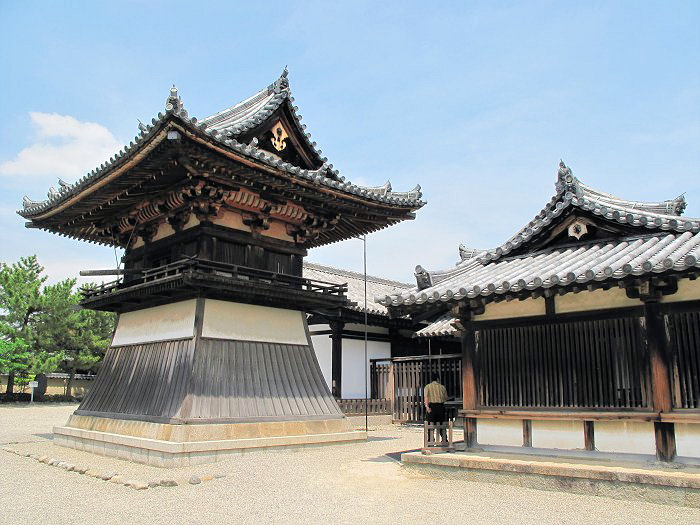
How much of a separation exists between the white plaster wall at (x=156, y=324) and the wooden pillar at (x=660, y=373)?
32.4ft

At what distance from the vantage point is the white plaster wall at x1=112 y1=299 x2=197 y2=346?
14.4 meters

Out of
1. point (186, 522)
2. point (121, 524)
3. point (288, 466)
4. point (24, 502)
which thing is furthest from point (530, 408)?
point (24, 502)

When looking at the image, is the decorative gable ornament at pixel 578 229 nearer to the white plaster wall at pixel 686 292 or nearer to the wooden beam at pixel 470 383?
the white plaster wall at pixel 686 292

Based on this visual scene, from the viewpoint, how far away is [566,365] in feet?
31.1

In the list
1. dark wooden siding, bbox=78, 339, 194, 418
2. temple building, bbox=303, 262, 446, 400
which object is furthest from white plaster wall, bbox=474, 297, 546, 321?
temple building, bbox=303, 262, 446, 400

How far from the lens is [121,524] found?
735 cm

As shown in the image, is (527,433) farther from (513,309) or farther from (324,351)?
(324,351)

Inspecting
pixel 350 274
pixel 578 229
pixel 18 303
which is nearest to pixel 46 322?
pixel 18 303

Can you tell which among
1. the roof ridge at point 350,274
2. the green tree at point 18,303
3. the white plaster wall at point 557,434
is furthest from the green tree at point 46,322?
the white plaster wall at point 557,434

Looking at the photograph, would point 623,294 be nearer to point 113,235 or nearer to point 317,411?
point 317,411

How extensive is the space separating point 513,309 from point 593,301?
140 cm

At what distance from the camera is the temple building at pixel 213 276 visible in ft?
42.7

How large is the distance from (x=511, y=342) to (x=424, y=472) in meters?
2.76

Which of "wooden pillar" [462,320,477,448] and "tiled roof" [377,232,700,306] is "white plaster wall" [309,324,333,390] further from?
"wooden pillar" [462,320,477,448]
